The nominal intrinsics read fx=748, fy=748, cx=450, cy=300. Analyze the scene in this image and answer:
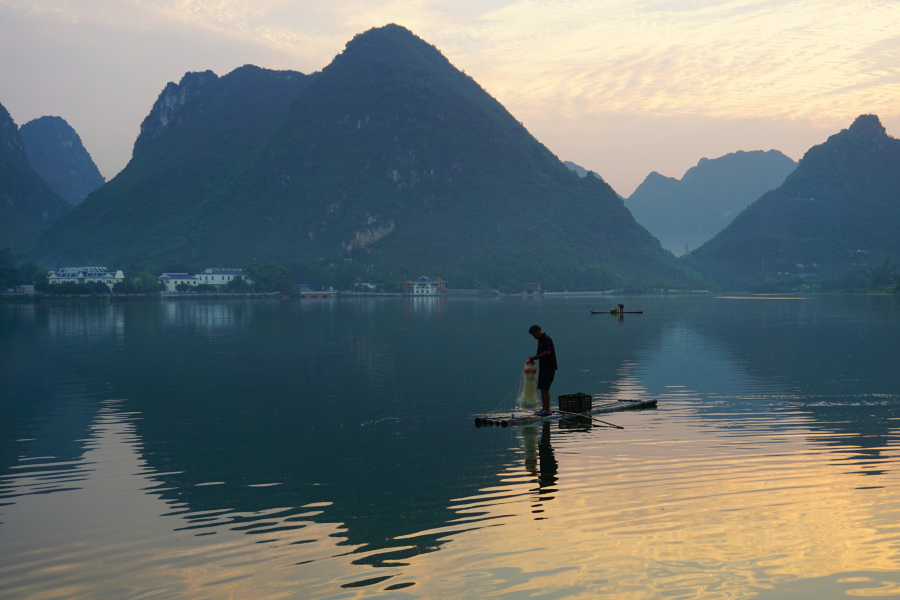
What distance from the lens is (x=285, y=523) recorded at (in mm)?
13977

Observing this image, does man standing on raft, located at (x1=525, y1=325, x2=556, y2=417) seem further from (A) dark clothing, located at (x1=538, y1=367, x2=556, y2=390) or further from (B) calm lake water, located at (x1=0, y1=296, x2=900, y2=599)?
(B) calm lake water, located at (x1=0, y1=296, x2=900, y2=599)

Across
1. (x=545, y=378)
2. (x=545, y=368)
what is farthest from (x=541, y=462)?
(x=545, y=368)

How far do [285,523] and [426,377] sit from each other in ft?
78.5

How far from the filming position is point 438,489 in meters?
16.5

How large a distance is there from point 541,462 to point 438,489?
342 centimetres

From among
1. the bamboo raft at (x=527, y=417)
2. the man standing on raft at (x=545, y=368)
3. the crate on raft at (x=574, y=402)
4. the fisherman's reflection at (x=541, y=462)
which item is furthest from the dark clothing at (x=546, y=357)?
the fisherman's reflection at (x=541, y=462)

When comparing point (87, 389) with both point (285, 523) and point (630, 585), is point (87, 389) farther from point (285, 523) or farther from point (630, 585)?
point (630, 585)

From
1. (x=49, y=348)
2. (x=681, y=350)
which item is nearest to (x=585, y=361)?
(x=681, y=350)

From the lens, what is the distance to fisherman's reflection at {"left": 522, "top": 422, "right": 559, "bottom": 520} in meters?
15.7

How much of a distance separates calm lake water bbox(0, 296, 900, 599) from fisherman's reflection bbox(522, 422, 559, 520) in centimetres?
9

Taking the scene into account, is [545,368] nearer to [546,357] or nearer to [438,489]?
[546,357]

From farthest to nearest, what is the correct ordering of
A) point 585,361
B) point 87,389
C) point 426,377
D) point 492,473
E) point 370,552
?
point 585,361, point 426,377, point 87,389, point 492,473, point 370,552

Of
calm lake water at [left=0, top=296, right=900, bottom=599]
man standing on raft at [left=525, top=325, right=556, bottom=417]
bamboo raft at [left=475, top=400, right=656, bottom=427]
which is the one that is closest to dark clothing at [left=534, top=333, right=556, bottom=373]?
man standing on raft at [left=525, top=325, right=556, bottom=417]

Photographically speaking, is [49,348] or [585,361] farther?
[49,348]
